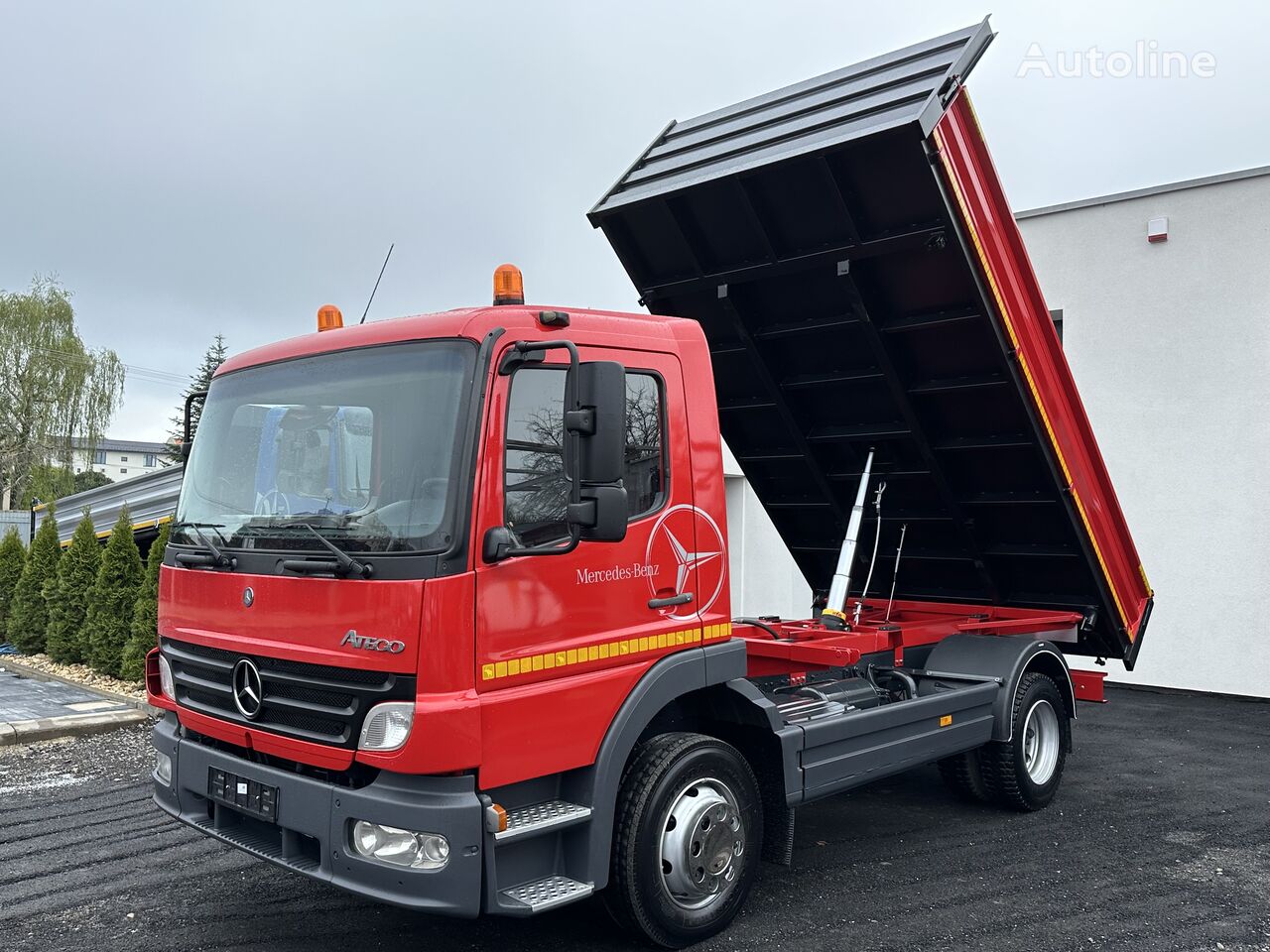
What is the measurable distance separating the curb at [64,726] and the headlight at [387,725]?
5642 mm

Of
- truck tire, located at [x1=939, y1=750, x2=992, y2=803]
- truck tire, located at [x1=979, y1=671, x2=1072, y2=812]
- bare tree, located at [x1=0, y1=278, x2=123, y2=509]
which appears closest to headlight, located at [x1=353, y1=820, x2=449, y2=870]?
truck tire, located at [x1=939, y1=750, x2=992, y2=803]

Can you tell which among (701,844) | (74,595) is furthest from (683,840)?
(74,595)

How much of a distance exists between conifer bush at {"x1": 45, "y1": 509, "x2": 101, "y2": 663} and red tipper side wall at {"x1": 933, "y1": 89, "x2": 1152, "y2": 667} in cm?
938

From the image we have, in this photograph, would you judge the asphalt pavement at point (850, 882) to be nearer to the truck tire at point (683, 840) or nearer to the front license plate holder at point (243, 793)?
the truck tire at point (683, 840)

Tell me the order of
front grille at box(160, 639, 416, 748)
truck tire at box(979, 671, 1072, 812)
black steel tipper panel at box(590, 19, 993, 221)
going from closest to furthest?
1. front grille at box(160, 639, 416, 748)
2. black steel tipper panel at box(590, 19, 993, 221)
3. truck tire at box(979, 671, 1072, 812)

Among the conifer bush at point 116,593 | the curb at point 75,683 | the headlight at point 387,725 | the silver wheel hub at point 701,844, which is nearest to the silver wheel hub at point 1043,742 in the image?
the silver wheel hub at point 701,844

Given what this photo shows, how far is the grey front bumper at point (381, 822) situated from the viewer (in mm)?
3344

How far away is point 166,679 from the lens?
14.5 ft

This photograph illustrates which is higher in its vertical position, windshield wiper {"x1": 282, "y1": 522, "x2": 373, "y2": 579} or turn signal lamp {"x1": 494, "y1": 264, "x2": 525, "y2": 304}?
turn signal lamp {"x1": 494, "y1": 264, "x2": 525, "y2": 304}

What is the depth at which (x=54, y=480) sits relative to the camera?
3234 cm

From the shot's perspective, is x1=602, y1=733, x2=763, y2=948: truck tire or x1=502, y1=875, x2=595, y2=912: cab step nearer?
x1=502, y1=875, x2=595, y2=912: cab step

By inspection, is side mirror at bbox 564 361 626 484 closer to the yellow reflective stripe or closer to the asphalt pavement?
the yellow reflective stripe

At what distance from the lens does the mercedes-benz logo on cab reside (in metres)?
3.78

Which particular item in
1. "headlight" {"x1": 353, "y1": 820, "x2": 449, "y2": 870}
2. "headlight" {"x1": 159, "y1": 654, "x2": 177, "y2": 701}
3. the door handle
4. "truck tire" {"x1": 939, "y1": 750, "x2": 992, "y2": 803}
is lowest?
"truck tire" {"x1": 939, "y1": 750, "x2": 992, "y2": 803}
